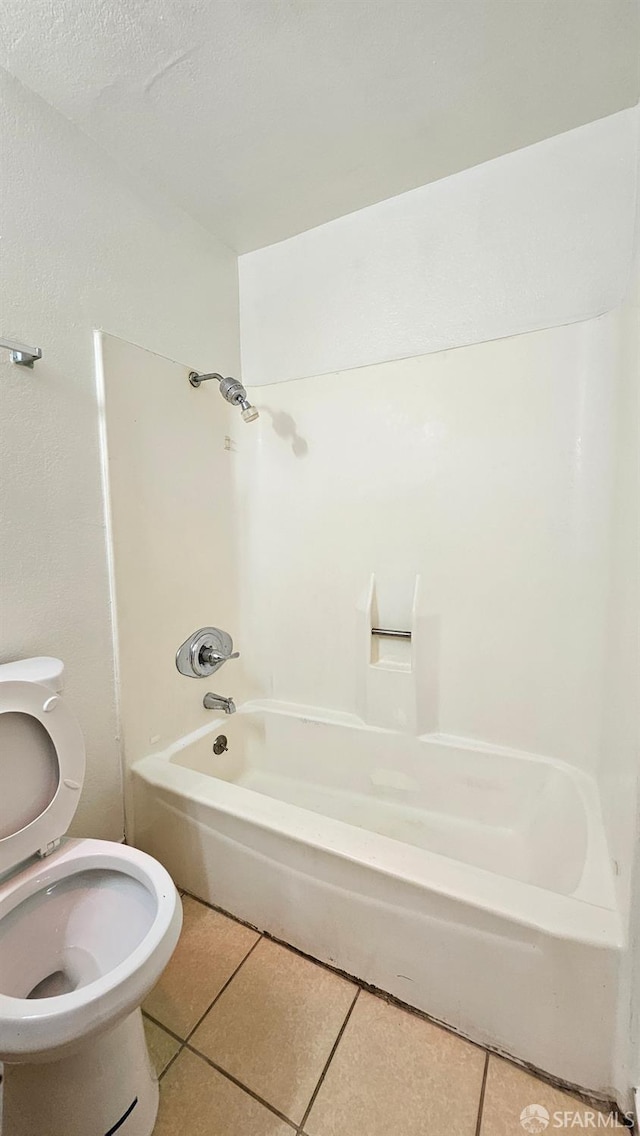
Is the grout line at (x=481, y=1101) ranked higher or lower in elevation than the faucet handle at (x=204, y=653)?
lower

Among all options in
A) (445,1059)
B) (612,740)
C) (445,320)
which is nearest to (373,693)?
(612,740)

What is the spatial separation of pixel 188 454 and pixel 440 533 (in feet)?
3.23

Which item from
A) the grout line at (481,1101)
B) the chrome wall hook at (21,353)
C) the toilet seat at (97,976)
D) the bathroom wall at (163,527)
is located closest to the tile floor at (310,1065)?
the grout line at (481,1101)

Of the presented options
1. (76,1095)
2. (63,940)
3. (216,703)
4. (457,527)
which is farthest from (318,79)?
(76,1095)

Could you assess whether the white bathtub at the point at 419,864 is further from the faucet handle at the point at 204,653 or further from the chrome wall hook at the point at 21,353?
the chrome wall hook at the point at 21,353

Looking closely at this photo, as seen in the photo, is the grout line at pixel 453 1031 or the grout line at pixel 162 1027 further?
the grout line at pixel 162 1027

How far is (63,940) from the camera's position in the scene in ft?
3.06

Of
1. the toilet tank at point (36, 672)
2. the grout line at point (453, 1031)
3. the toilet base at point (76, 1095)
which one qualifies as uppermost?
the toilet tank at point (36, 672)

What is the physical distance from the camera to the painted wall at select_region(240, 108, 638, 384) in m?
1.20

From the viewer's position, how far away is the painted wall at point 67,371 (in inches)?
42.2

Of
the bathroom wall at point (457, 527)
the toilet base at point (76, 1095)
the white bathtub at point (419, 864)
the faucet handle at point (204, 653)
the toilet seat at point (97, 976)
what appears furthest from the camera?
the faucet handle at point (204, 653)

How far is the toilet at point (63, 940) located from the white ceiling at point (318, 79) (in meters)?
1.47

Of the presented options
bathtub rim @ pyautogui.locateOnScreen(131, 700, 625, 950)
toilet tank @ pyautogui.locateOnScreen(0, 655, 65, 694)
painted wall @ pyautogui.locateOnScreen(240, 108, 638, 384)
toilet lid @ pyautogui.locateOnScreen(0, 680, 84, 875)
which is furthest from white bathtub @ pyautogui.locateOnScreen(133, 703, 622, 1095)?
painted wall @ pyautogui.locateOnScreen(240, 108, 638, 384)

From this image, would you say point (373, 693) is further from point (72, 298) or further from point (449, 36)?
point (449, 36)
